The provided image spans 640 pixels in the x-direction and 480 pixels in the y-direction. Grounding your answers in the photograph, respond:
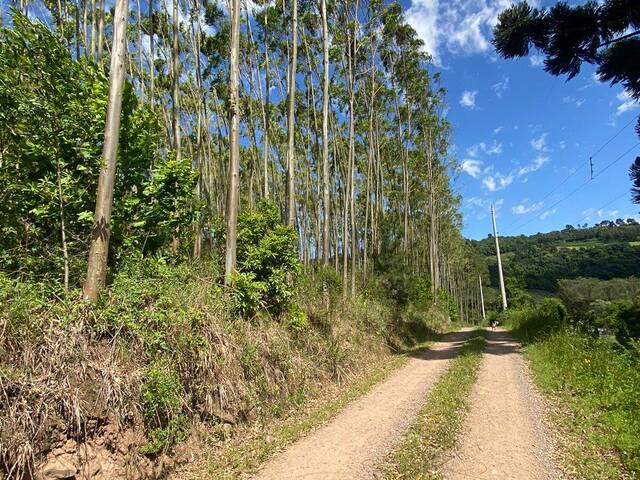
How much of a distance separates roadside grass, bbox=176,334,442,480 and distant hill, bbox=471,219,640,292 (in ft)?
162

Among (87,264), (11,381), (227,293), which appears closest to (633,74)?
(227,293)

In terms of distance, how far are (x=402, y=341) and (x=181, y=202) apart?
11110mm

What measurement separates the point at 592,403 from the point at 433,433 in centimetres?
303

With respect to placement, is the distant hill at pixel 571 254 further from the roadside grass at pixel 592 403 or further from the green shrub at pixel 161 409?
the green shrub at pixel 161 409

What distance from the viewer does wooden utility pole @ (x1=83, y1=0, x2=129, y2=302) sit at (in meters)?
4.96

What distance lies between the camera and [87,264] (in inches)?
205

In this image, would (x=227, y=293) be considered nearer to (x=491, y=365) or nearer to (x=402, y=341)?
(x=491, y=365)

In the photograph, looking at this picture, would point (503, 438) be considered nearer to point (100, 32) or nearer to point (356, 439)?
point (356, 439)

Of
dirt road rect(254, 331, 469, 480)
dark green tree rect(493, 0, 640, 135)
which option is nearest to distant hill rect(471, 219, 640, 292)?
dark green tree rect(493, 0, 640, 135)

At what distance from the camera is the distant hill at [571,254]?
5838cm

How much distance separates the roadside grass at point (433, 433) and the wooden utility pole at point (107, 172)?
13.7 feet

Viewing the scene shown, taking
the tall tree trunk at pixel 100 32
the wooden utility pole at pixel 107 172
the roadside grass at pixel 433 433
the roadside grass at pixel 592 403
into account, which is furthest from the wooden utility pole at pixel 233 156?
the roadside grass at pixel 592 403

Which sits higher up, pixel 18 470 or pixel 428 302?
pixel 428 302

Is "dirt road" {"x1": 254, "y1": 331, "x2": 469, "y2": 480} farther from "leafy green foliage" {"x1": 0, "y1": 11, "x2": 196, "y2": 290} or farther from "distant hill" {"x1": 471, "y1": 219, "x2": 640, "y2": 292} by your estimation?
"distant hill" {"x1": 471, "y1": 219, "x2": 640, "y2": 292}
